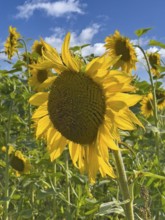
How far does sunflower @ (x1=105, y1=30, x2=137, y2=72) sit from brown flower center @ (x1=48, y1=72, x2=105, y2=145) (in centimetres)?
189

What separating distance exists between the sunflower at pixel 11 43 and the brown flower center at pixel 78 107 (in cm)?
353

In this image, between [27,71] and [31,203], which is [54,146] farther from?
[27,71]

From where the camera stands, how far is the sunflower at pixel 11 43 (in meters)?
4.71

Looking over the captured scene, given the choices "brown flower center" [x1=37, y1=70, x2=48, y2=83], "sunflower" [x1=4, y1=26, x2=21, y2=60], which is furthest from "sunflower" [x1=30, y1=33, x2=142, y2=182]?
"sunflower" [x1=4, y1=26, x2=21, y2=60]

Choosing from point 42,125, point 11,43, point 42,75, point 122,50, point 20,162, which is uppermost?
point 11,43

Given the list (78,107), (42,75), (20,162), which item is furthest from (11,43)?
(78,107)

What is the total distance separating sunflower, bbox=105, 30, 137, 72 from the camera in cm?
312

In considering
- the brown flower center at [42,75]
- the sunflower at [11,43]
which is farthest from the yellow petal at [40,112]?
the sunflower at [11,43]

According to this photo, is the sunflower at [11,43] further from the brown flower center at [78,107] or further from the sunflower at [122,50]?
the brown flower center at [78,107]

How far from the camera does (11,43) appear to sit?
15.6ft

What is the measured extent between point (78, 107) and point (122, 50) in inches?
82.8

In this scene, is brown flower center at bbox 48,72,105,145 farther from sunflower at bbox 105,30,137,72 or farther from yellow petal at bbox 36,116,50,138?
sunflower at bbox 105,30,137,72

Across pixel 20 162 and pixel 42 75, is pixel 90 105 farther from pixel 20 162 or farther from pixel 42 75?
pixel 42 75

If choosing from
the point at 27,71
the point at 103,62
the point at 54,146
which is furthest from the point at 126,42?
the point at 103,62
